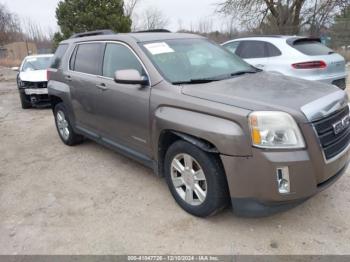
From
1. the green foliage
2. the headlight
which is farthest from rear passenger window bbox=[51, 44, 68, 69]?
the green foliage

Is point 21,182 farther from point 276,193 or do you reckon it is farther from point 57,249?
point 276,193

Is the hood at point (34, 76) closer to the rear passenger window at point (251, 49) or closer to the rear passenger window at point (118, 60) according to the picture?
the rear passenger window at point (251, 49)

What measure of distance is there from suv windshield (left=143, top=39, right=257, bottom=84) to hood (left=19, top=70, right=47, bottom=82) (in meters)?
6.22

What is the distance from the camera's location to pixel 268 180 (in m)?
2.64

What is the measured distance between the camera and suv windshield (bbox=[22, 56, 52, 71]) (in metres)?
10.1

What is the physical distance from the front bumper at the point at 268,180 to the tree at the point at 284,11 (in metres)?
17.9

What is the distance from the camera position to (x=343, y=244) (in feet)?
9.21

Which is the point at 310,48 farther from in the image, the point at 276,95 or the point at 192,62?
the point at 276,95

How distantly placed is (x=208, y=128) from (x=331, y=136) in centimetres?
104

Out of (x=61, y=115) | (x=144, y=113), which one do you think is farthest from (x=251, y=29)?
(x=144, y=113)

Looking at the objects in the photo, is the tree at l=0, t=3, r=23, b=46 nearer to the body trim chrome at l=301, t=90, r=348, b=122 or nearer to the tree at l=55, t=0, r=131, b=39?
the tree at l=55, t=0, r=131, b=39

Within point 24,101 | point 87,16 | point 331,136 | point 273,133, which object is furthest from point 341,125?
point 87,16

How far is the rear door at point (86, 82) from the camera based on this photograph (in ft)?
14.7

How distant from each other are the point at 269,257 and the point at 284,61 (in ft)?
15.7
